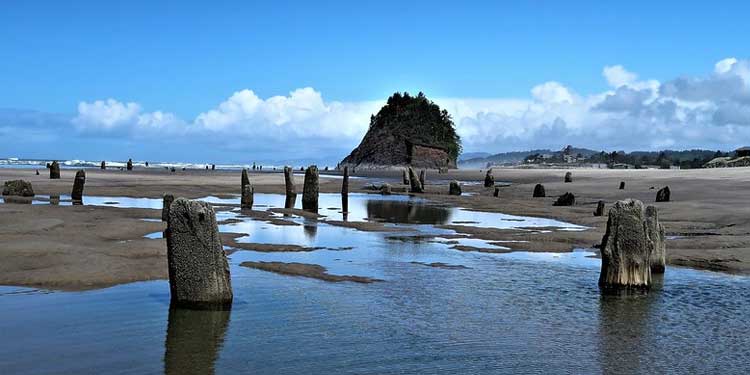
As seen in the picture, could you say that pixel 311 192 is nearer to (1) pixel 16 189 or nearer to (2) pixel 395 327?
(1) pixel 16 189

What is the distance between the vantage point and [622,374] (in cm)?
A: 742

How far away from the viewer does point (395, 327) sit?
9.27m

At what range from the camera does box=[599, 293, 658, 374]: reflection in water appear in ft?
25.8

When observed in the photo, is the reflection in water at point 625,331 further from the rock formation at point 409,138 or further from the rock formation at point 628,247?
the rock formation at point 409,138

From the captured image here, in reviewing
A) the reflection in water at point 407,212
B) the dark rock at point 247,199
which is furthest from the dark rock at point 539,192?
the dark rock at point 247,199

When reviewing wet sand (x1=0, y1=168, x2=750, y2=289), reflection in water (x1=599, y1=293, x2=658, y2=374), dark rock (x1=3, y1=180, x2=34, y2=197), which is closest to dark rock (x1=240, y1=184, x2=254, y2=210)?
wet sand (x1=0, y1=168, x2=750, y2=289)

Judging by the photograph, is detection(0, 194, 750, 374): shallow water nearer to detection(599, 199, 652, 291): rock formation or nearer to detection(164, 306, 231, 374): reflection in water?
detection(164, 306, 231, 374): reflection in water

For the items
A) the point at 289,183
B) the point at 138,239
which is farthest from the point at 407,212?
the point at 138,239

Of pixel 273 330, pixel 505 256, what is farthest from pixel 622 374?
pixel 505 256

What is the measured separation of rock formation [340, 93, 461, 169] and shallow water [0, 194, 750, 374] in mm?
110720

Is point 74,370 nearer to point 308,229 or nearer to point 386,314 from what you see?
point 386,314

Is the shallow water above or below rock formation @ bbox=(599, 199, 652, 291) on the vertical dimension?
below

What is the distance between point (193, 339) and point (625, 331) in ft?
18.7

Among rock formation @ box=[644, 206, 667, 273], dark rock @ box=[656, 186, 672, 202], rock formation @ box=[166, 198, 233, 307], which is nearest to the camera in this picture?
rock formation @ box=[166, 198, 233, 307]
